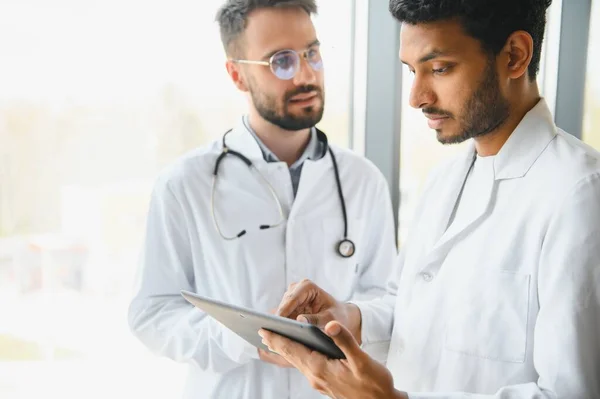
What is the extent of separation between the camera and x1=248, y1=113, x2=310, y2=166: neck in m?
1.61

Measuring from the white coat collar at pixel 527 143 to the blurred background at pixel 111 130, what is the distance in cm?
80

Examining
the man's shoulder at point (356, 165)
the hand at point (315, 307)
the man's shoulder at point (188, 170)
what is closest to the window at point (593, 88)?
the man's shoulder at point (356, 165)

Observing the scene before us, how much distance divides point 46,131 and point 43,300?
57 cm

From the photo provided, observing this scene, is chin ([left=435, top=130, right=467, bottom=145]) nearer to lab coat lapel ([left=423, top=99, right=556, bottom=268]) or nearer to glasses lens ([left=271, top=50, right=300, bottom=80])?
lab coat lapel ([left=423, top=99, right=556, bottom=268])

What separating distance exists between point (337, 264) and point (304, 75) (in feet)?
1.77

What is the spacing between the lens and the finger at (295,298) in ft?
4.06

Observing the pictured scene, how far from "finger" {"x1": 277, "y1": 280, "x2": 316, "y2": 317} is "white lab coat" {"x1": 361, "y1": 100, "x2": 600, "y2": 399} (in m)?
0.21

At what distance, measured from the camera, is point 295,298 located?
124 cm

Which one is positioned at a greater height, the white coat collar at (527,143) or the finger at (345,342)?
the white coat collar at (527,143)

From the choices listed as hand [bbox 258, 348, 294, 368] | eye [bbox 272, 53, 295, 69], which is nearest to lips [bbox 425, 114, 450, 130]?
eye [bbox 272, 53, 295, 69]

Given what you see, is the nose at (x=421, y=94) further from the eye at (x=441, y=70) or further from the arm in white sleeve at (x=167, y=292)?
the arm in white sleeve at (x=167, y=292)

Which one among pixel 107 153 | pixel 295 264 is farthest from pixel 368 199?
pixel 107 153

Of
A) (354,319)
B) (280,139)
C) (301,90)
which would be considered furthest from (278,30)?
(354,319)

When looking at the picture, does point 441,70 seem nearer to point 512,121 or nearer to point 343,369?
point 512,121
